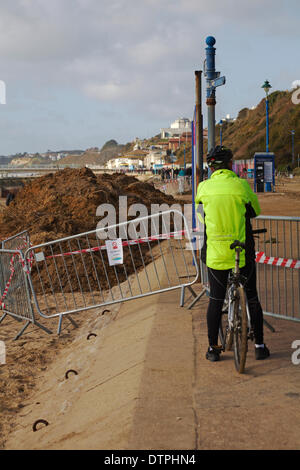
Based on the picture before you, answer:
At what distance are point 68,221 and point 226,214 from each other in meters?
10.2

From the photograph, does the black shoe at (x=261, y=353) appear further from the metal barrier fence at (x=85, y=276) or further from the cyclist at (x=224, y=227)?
the metal barrier fence at (x=85, y=276)

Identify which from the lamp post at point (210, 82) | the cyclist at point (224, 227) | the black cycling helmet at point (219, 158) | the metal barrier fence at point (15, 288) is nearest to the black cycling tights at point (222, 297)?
the cyclist at point (224, 227)

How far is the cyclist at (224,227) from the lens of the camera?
5.07 m

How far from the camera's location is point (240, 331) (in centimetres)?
503

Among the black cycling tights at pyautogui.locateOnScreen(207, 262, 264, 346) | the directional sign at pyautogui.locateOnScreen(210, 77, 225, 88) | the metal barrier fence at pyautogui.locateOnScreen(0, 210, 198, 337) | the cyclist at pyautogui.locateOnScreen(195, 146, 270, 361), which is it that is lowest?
the metal barrier fence at pyautogui.locateOnScreen(0, 210, 198, 337)

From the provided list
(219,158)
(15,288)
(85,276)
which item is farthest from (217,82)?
(85,276)

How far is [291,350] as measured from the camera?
229 inches

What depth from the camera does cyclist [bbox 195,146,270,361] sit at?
5070 millimetres

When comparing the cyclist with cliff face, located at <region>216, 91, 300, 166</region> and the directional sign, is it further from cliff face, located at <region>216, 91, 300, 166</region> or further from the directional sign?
cliff face, located at <region>216, 91, 300, 166</region>

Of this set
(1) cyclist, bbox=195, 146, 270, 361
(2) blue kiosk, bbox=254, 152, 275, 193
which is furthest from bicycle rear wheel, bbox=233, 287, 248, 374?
(2) blue kiosk, bbox=254, 152, 275, 193

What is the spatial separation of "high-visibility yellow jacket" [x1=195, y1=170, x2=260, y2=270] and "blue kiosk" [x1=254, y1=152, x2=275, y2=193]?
1079 inches

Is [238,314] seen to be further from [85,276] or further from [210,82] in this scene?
[85,276]

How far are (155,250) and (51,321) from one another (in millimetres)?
6053
